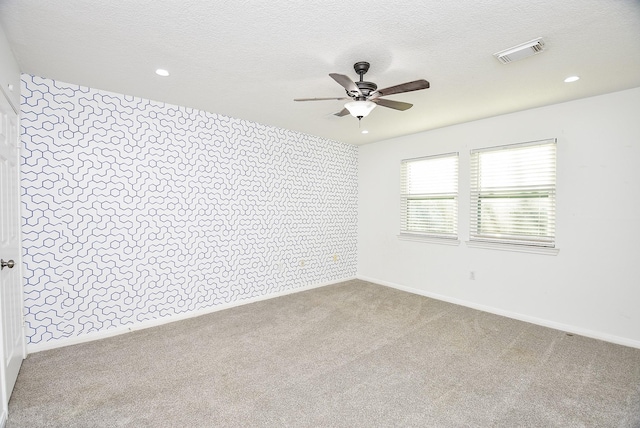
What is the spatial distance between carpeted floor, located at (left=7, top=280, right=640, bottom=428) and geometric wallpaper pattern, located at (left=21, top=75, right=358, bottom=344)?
→ 42cm

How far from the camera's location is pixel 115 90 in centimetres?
Answer: 297

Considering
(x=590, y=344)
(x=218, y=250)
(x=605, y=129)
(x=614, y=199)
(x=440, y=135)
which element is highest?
(x=440, y=135)

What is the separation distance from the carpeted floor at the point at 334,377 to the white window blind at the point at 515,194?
107 cm

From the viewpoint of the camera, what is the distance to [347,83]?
204 cm

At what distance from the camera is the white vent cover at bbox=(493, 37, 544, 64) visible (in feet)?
6.74

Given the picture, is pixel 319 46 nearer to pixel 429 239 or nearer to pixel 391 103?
pixel 391 103

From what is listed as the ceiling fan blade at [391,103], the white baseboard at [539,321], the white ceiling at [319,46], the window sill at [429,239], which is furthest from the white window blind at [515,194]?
the ceiling fan blade at [391,103]

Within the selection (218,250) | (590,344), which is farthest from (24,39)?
(590,344)

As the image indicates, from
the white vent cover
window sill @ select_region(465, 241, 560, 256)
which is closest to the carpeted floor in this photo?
window sill @ select_region(465, 241, 560, 256)

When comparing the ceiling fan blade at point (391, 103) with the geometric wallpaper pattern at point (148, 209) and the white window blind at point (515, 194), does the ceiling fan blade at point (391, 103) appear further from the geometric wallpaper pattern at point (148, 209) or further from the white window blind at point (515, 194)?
the geometric wallpaper pattern at point (148, 209)

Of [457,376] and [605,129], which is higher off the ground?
[605,129]

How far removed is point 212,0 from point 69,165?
2237 millimetres

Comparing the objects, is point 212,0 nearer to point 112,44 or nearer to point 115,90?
point 112,44

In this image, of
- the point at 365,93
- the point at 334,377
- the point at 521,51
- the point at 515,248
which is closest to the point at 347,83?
the point at 365,93
